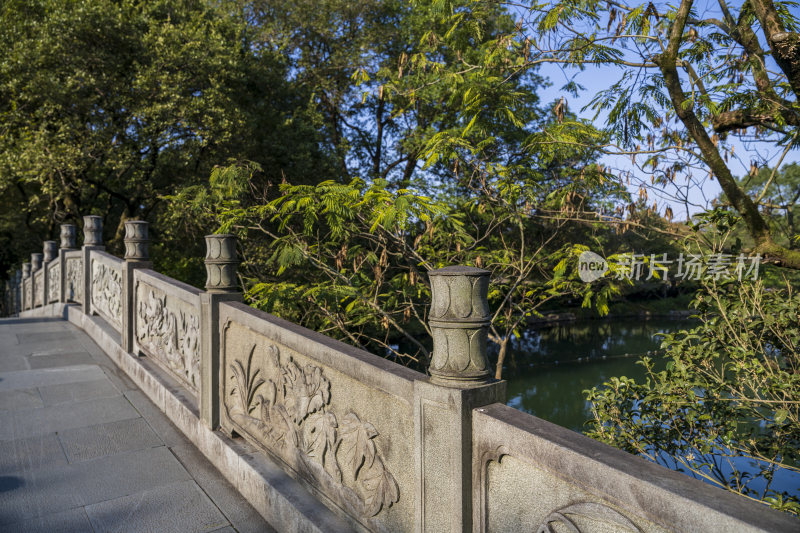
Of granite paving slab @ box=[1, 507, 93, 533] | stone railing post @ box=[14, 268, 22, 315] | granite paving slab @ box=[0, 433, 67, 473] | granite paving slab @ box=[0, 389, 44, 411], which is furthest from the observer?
stone railing post @ box=[14, 268, 22, 315]

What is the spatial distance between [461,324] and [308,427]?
118 centimetres

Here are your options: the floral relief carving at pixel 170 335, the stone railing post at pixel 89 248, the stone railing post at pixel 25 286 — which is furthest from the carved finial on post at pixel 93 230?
the stone railing post at pixel 25 286

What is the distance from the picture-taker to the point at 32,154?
1090 cm

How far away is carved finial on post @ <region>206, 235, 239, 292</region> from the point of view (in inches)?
133

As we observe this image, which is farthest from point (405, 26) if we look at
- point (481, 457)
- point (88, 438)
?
point (481, 457)

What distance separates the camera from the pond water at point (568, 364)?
40.9 feet

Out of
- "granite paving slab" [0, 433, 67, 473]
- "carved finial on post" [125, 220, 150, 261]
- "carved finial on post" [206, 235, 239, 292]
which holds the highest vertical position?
"carved finial on post" [125, 220, 150, 261]

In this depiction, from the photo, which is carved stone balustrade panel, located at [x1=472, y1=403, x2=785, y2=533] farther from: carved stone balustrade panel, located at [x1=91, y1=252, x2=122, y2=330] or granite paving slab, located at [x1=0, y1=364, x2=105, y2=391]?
carved stone balustrade panel, located at [x1=91, y1=252, x2=122, y2=330]

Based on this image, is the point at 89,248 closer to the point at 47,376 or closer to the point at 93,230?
the point at 93,230

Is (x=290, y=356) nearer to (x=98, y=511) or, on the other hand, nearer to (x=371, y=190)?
(x=98, y=511)

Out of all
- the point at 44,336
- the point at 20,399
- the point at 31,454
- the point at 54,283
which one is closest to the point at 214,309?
the point at 31,454

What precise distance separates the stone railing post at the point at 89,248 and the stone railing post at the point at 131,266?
2.24 meters

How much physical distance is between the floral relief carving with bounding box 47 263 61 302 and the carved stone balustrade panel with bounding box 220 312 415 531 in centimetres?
764

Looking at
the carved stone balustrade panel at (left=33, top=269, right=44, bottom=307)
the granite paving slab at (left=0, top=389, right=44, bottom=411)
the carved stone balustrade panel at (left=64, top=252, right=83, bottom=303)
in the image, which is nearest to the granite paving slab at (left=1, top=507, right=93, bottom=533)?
the granite paving slab at (left=0, top=389, right=44, bottom=411)
